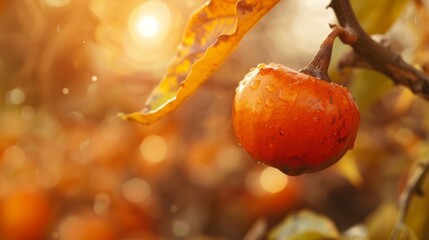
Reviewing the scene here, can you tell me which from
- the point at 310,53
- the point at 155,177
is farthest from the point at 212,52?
the point at 310,53

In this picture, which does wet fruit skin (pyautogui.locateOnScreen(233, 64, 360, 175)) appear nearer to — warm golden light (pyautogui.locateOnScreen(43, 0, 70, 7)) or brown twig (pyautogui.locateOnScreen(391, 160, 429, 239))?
brown twig (pyautogui.locateOnScreen(391, 160, 429, 239))

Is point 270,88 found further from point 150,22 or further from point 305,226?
point 150,22

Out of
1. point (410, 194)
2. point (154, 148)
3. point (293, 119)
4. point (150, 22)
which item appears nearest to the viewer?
point (293, 119)

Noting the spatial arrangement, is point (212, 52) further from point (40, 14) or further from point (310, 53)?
point (310, 53)

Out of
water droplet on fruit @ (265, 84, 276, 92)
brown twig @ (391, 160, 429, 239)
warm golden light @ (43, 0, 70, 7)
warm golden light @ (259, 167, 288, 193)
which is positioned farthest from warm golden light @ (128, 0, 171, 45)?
water droplet on fruit @ (265, 84, 276, 92)

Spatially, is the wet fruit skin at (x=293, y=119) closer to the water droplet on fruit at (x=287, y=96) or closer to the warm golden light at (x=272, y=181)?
the water droplet on fruit at (x=287, y=96)

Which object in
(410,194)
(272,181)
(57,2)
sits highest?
(410,194)

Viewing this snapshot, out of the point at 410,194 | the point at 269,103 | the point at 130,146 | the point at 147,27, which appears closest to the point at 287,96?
the point at 269,103
